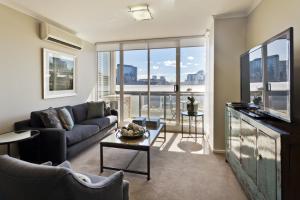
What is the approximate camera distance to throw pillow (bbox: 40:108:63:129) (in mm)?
3121

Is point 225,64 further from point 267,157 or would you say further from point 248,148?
point 267,157

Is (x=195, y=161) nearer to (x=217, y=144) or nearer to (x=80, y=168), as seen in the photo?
(x=217, y=144)

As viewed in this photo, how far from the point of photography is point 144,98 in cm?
555

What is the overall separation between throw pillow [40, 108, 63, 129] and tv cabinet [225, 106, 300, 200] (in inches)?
111

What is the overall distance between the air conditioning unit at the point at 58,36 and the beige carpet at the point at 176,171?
89.7 inches

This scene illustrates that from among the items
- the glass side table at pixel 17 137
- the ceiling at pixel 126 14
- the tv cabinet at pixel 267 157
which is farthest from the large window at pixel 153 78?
the glass side table at pixel 17 137

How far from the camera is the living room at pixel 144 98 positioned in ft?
5.13

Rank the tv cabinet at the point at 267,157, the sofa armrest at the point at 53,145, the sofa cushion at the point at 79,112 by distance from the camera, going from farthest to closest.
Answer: the sofa cushion at the point at 79,112, the sofa armrest at the point at 53,145, the tv cabinet at the point at 267,157

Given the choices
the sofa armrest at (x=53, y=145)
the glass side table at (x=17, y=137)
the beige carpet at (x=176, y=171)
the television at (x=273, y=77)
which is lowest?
the beige carpet at (x=176, y=171)

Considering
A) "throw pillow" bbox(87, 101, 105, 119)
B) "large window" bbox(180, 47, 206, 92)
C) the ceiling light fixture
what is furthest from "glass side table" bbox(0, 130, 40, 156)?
"large window" bbox(180, 47, 206, 92)

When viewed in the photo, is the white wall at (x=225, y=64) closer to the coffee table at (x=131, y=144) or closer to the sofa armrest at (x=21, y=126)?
the coffee table at (x=131, y=144)

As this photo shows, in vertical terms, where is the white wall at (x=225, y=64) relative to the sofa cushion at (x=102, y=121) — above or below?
above

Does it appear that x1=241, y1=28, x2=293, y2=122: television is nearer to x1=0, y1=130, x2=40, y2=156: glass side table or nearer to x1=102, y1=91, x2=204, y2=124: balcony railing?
x1=102, y1=91, x2=204, y2=124: balcony railing

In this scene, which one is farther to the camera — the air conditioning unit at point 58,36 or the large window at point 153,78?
the large window at point 153,78
